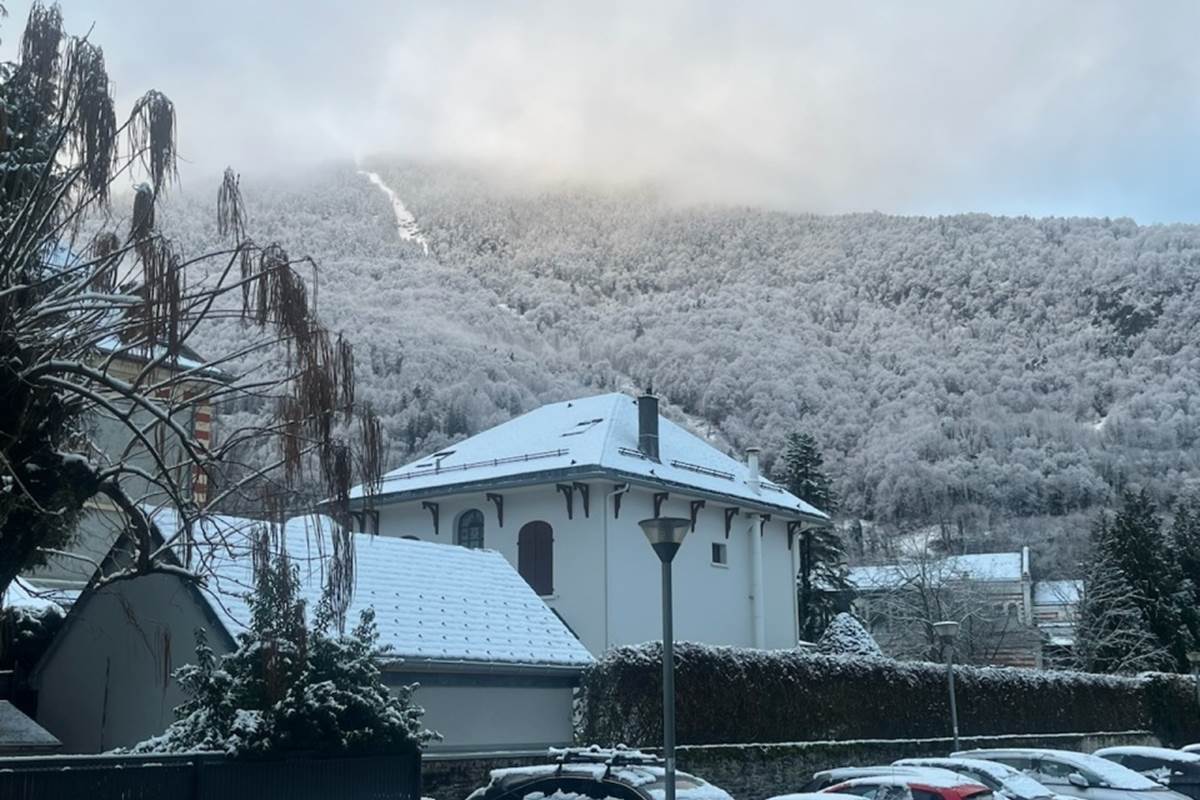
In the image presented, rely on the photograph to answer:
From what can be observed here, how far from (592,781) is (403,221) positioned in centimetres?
17053

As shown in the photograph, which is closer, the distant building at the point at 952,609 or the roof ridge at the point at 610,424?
the roof ridge at the point at 610,424

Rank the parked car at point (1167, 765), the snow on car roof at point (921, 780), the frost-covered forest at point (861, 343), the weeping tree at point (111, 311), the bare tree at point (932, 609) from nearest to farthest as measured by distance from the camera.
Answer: the weeping tree at point (111, 311)
the snow on car roof at point (921, 780)
the parked car at point (1167, 765)
the bare tree at point (932, 609)
the frost-covered forest at point (861, 343)

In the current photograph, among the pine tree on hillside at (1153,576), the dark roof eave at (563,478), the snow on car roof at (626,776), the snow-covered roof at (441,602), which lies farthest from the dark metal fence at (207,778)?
the pine tree on hillside at (1153,576)

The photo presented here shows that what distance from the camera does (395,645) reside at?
21.3 meters

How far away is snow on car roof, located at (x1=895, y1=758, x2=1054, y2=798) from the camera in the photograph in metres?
19.2

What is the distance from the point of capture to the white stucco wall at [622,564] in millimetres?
32406

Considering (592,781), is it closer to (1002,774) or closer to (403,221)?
A: (1002,774)

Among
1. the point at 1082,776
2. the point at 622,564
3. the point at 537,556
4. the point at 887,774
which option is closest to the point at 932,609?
the point at 622,564

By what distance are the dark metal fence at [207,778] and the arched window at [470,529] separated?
61.6 feet

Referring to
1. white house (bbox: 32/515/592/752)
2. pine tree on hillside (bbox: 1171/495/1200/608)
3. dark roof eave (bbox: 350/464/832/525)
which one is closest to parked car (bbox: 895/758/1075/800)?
white house (bbox: 32/515/592/752)

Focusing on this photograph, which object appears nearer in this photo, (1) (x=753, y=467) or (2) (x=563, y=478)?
(2) (x=563, y=478)

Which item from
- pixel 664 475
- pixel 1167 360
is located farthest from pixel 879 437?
pixel 664 475

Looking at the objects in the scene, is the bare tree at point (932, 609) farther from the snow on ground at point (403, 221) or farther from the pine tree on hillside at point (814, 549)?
the snow on ground at point (403, 221)

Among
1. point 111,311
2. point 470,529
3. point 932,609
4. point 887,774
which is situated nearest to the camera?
point 111,311
